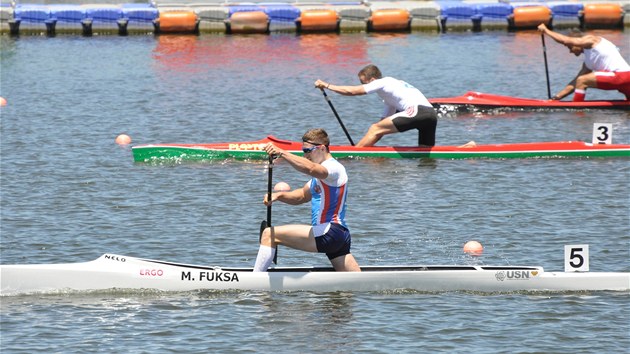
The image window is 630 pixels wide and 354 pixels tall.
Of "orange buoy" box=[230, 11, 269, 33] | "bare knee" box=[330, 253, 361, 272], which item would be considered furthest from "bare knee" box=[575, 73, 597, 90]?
"orange buoy" box=[230, 11, 269, 33]

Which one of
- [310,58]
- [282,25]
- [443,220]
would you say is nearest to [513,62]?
[310,58]

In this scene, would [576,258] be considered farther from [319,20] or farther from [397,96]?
[319,20]

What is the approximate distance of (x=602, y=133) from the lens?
24688 millimetres

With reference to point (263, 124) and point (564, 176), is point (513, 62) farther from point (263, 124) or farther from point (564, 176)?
point (564, 176)

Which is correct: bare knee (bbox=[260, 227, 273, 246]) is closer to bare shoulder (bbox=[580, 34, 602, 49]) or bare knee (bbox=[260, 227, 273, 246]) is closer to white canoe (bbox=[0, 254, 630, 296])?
white canoe (bbox=[0, 254, 630, 296])

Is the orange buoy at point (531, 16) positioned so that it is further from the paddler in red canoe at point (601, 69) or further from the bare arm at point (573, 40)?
the bare arm at point (573, 40)

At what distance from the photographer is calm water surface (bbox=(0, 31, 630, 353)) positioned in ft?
48.6

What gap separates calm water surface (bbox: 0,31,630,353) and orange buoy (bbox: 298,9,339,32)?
12.6ft

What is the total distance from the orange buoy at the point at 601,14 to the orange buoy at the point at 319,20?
8630 millimetres

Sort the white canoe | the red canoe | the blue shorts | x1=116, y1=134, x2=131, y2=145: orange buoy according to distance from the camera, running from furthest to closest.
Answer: the red canoe, x1=116, y1=134, x2=131, y2=145: orange buoy, the white canoe, the blue shorts

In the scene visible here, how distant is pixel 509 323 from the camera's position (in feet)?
49.2

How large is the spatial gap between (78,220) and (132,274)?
464cm

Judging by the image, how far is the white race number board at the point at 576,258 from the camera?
51.5 ft

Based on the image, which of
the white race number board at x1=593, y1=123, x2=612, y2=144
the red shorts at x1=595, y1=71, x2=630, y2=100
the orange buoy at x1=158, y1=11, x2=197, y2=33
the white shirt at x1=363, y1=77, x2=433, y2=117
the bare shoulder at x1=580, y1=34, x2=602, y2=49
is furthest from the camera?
the orange buoy at x1=158, y1=11, x2=197, y2=33
